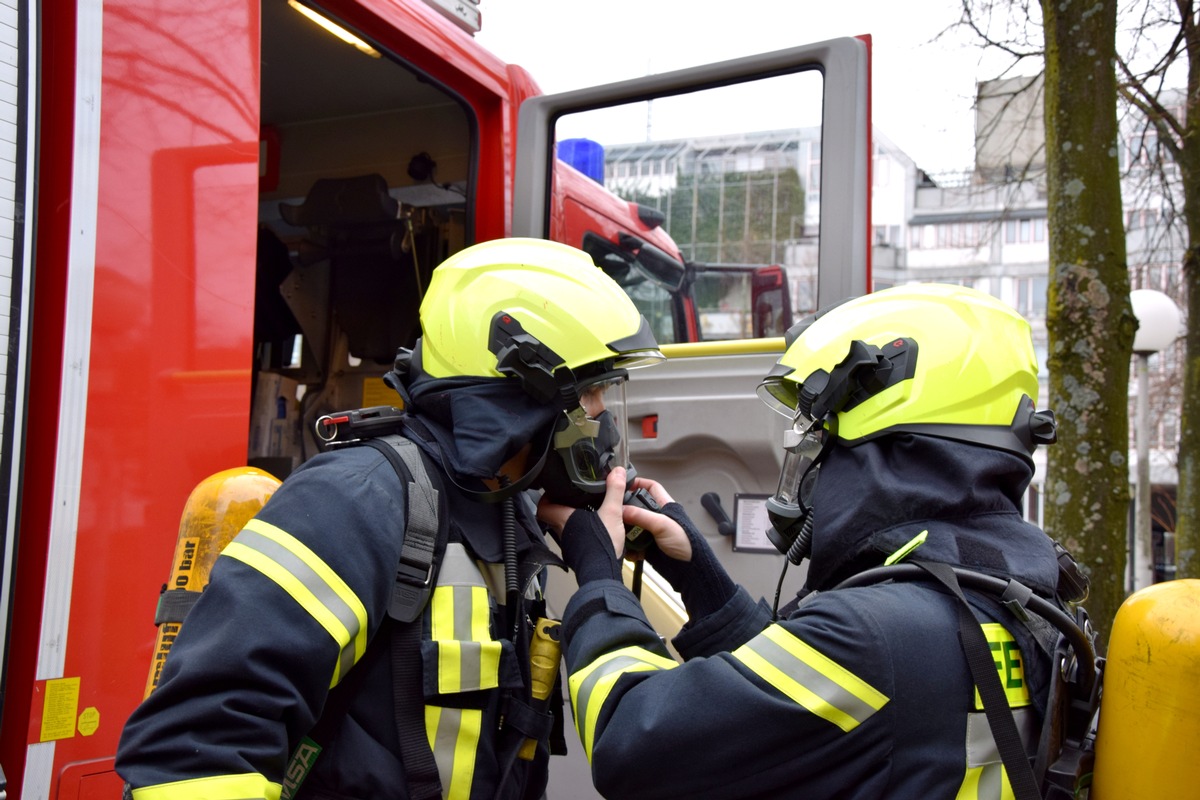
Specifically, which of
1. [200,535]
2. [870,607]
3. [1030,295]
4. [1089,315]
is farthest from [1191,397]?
[1030,295]

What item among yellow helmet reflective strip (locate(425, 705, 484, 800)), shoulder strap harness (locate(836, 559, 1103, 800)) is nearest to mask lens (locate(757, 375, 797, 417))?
shoulder strap harness (locate(836, 559, 1103, 800))

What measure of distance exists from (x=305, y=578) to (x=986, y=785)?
3.18ft

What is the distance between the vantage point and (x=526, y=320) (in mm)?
1820

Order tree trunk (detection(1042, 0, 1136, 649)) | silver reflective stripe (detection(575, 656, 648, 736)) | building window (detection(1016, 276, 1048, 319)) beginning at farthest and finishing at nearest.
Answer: building window (detection(1016, 276, 1048, 319)) < tree trunk (detection(1042, 0, 1136, 649)) < silver reflective stripe (detection(575, 656, 648, 736))

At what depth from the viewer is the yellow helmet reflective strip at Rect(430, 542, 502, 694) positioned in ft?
5.21

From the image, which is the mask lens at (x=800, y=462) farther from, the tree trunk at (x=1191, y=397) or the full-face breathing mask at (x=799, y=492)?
the tree trunk at (x=1191, y=397)

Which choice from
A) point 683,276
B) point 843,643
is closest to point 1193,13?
point 683,276

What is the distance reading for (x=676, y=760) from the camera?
4.54ft

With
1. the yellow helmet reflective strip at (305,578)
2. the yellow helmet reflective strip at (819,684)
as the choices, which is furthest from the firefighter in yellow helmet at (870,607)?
the yellow helmet reflective strip at (305,578)

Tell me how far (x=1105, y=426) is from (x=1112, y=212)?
918 mm

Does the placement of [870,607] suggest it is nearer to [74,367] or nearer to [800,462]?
[800,462]

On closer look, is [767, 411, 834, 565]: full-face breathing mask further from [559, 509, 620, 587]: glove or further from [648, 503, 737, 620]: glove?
[559, 509, 620, 587]: glove

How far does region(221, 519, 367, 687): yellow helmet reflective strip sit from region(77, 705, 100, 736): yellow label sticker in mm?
486

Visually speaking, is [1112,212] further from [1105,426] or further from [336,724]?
[336,724]
